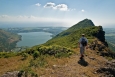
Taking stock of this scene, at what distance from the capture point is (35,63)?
15.5 m

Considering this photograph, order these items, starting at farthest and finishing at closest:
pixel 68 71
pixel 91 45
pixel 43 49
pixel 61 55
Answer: pixel 91 45 → pixel 43 49 → pixel 61 55 → pixel 68 71

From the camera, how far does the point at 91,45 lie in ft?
99.9

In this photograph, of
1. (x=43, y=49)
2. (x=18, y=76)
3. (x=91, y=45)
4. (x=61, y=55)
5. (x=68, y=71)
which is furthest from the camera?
(x=91, y=45)

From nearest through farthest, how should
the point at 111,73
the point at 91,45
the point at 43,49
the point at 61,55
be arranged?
the point at 111,73 < the point at 61,55 < the point at 43,49 < the point at 91,45

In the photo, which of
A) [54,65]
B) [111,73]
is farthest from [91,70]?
[54,65]

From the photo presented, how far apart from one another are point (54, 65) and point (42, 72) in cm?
253

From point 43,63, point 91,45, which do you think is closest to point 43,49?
point 43,63

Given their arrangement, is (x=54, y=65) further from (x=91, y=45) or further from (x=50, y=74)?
(x=91, y=45)

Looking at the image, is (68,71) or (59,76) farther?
(68,71)

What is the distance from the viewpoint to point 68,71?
13930 mm

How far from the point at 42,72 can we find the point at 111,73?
7.16 m

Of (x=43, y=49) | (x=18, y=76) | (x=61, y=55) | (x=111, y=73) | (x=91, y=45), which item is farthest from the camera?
(x=91, y=45)

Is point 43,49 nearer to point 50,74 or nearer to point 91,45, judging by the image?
point 50,74

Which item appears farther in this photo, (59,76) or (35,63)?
(35,63)
